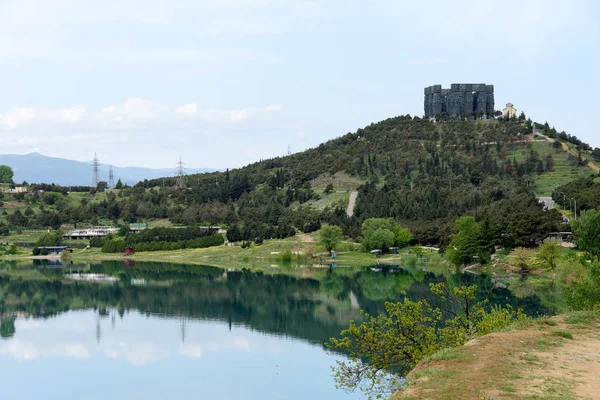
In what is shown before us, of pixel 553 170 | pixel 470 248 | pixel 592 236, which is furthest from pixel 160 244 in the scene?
pixel 592 236

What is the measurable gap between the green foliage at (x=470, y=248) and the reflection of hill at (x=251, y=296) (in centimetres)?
555

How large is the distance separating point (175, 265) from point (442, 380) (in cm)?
8790

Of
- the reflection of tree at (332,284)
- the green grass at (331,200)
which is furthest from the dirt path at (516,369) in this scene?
the green grass at (331,200)

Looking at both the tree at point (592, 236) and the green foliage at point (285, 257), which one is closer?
the tree at point (592, 236)

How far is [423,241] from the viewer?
99.8 m

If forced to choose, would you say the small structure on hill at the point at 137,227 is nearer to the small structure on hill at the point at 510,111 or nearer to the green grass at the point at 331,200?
the green grass at the point at 331,200

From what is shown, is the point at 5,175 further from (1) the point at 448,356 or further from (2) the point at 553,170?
(1) the point at 448,356

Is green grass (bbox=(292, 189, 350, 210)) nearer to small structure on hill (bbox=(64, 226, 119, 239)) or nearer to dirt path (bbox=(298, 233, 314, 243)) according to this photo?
dirt path (bbox=(298, 233, 314, 243))

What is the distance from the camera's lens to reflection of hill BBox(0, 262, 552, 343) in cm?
5603

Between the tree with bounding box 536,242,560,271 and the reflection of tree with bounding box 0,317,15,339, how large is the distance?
164ft

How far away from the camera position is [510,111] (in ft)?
539

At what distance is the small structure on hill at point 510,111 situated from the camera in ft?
533

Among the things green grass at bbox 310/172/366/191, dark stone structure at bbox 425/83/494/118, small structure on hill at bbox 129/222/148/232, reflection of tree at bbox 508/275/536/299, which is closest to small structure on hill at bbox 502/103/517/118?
dark stone structure at bbox 425/83/494/118

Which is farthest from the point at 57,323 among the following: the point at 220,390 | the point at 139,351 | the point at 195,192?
the point at 195,192
